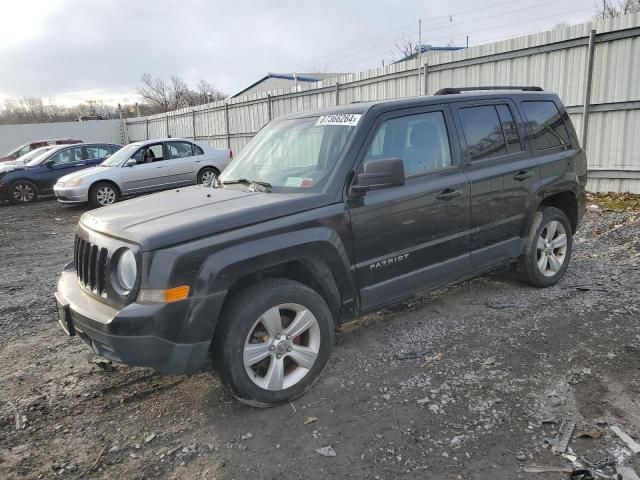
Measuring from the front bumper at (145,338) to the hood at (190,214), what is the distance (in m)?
0.37

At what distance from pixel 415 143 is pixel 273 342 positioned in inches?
77.2

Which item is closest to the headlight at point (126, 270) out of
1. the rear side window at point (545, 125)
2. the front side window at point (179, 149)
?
the rear side window at point (545, 125)

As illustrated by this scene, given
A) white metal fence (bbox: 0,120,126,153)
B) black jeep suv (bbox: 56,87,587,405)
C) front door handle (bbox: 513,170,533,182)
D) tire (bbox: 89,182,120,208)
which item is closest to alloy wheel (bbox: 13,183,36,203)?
tire (bbox: 89,182,120,208)

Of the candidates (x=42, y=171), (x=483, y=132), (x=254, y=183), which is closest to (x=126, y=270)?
(x=254, y=183)

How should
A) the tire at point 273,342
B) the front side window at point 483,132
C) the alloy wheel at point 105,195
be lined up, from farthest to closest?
the alloy wheel at point 105,195, the front side window at point 483,132, the tire at point 273,342

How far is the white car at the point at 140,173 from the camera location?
12.2 metres

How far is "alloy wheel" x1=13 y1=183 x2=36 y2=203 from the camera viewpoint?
14531 mm

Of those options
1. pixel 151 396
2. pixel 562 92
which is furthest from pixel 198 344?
pixel 562 92

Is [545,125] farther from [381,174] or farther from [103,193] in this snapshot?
[103,193]

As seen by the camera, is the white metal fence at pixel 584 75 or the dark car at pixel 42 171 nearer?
the white metal fence at pixel 584 75

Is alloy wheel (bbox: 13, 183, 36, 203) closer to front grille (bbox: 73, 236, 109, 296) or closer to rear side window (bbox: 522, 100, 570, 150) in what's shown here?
front grille (bbox: 73, 236, 109, 296)

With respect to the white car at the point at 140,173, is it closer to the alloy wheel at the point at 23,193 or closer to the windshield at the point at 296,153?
the alloy wheel at the point at 23,193

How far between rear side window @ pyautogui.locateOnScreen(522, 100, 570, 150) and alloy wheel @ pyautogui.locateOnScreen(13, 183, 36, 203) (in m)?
A: 14.5

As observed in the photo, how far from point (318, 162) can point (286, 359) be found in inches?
57.0
